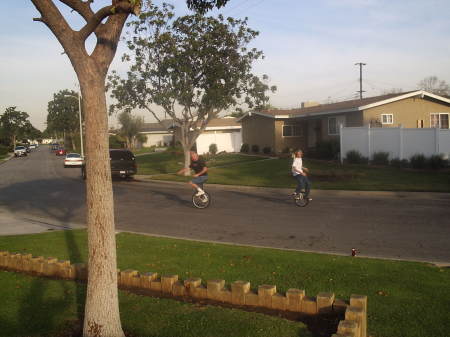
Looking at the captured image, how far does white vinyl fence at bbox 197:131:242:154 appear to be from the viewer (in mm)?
45531

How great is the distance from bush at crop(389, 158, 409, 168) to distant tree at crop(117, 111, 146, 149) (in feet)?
172

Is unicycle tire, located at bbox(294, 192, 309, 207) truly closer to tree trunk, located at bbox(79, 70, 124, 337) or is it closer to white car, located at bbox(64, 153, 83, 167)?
tree trunk, located at bbox(79, 70, 124, 337)

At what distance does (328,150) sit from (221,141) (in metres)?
17.5

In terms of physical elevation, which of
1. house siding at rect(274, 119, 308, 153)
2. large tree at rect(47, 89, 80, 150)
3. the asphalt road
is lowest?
the asphalt road

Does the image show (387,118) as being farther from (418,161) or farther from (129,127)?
(129,127)

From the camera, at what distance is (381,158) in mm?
25156

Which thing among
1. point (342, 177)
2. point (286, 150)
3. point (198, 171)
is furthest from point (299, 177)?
point (286, 150)

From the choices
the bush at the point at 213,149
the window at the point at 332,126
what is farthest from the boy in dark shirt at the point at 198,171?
the bush at the point at 213,149


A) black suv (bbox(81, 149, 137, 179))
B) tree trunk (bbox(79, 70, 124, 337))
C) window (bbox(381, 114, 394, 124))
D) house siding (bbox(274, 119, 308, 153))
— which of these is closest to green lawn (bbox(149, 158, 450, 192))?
black suv (bbox(81, 149, 137, 179))

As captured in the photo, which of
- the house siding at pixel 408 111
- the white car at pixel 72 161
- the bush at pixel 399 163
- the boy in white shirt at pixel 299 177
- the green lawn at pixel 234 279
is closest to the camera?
the green lawn at pixel 234 279

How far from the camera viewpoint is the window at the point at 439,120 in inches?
1217

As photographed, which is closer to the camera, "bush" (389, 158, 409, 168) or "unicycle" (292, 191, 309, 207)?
"unicycle" (292, 191, 309, 207)

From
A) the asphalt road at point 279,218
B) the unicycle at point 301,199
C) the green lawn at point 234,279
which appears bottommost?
the asphalt road at point 279,218

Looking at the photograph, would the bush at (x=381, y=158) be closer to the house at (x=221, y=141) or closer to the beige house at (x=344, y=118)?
the beige house at (x=344, y=118)
